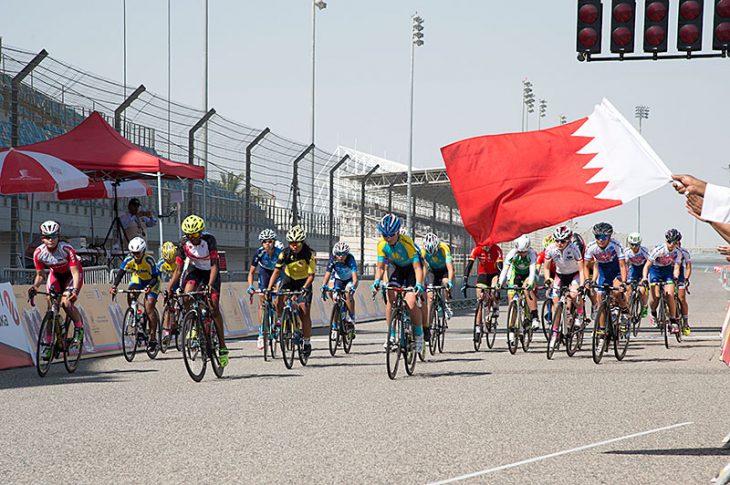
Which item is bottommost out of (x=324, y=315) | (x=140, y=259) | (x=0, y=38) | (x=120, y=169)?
(x=324, y=315)

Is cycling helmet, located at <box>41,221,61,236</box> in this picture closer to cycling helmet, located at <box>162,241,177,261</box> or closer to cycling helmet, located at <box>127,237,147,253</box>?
cycling helmet, located at <box>127,237,147,253</box>

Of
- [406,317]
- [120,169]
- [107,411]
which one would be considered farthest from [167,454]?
[120,169]

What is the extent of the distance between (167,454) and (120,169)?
10.6m

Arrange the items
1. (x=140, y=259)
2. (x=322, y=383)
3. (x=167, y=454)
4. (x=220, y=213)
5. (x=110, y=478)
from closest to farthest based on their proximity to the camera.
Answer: (x=110, y=478), (x=167, y=454), (x=322, y=383), (x=140, y=259), (x=220, y=213)

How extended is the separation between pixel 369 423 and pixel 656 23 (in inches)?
281

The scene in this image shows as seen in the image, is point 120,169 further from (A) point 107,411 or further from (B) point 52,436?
(B) point 52,436

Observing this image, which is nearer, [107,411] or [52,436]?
[52,436]

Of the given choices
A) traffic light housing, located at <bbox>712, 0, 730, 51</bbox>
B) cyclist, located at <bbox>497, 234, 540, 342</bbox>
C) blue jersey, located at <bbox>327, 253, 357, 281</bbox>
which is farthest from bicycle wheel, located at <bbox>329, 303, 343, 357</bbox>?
traffic light housing, located at <bbox>712, 0, 730, 51</bbox>

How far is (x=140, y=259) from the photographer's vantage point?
13156 mm

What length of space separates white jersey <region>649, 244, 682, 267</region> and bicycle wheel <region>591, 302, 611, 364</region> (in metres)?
4.00

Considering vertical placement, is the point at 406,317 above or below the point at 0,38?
below

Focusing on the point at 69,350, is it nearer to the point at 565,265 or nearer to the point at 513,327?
the point at 513,327

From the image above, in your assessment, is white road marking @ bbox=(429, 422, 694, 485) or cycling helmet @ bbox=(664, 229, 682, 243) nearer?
white road marking @ bbox=(429, 422, 694, 485)

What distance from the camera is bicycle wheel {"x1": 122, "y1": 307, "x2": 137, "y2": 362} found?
1259 centimetres
